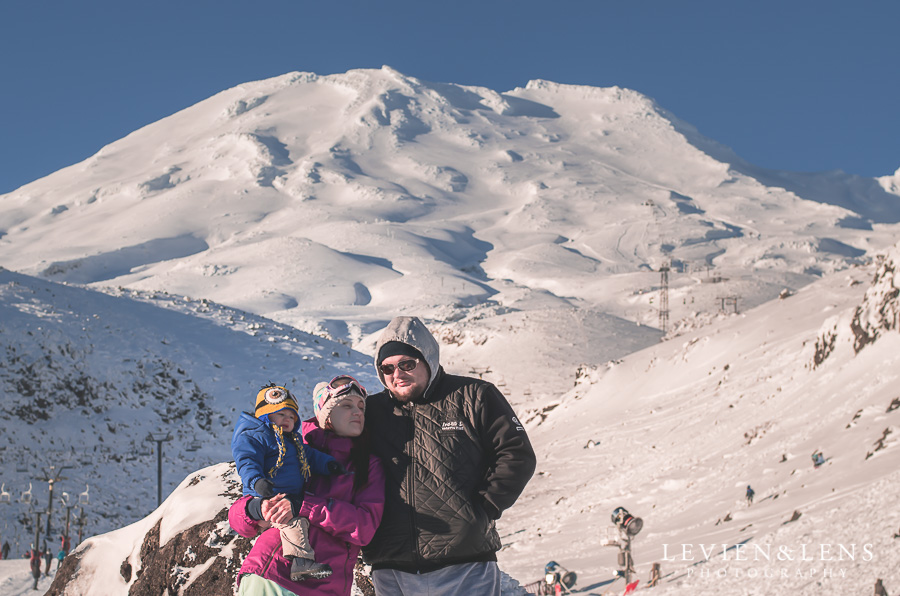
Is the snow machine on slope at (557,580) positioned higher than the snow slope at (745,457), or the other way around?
the snow slope at (745,457)

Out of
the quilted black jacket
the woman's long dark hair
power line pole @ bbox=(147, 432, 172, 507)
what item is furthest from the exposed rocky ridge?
power line pole @ bbox=(147, 432, 172, 507)

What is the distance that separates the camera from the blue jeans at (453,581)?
3859 millimetres

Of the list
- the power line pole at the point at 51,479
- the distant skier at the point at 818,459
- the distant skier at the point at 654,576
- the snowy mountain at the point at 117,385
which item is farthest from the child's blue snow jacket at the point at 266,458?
the snowy mountain at the point at 117,385

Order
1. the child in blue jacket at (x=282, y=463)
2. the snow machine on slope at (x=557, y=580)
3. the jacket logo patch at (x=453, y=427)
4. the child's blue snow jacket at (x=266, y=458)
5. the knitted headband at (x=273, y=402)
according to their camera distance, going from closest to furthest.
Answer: the child in blue jacket at (x=282, y=463)
the child's blue snow jacket at (x=266, y=458)
the jacket logo patch at (x=453, y=427)
the knitted headband at (x=273, y=402)
the snow machine on slope at (x=557, y=580)

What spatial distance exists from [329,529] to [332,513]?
99 millimetres

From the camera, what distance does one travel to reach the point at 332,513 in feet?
12.2

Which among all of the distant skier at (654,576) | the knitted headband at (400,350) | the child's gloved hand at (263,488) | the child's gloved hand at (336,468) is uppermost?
the knitted headband at (400,350)

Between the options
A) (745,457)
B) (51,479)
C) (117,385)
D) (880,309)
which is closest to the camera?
(745,457)

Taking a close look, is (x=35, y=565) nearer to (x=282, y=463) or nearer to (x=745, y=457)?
(x=282, y=463)

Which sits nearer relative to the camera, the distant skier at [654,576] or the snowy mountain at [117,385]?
the distant skier at [654,576]

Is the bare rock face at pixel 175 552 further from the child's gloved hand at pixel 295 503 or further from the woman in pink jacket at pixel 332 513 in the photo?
the child's gloved hand at pixel 295 503

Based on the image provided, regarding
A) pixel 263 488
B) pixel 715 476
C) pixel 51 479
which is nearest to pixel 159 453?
pixel 51 479

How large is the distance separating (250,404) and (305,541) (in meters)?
22.9

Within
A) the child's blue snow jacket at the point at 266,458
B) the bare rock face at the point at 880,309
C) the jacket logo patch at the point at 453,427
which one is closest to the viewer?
the child's blue snow jacket at the point at 266,458
